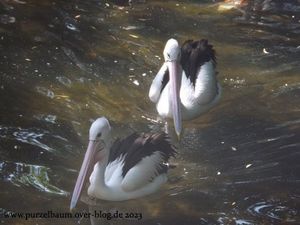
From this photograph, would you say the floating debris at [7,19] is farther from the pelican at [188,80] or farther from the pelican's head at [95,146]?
the pelican's head at [95,146]

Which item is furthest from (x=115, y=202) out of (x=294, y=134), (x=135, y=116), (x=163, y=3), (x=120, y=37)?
(x=163, y=3)

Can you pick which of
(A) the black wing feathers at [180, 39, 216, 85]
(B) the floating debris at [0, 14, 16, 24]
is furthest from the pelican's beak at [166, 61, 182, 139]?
Answer: (B) the floating debris at [0, 14, 16, 24]

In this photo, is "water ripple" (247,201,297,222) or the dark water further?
the dark water

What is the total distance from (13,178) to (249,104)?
9.36ft

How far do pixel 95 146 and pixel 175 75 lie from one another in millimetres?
1777

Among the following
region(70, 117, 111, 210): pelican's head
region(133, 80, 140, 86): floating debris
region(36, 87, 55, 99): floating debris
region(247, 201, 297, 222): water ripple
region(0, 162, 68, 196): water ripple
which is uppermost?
region(70, 117, 111, 210): pelican's head

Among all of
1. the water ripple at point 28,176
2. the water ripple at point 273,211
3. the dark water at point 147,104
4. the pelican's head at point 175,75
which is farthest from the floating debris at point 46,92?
the water ripple at point 273,211

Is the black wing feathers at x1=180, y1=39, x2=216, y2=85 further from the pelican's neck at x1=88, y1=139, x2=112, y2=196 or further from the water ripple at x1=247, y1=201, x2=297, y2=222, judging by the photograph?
the water ripple at x1=247, y1=201, x2=297, y2=222

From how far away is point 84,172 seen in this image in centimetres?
509

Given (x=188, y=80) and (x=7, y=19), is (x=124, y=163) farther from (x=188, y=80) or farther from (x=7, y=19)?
(x=7, y=19)

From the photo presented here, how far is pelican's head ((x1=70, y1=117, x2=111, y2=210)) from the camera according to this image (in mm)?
5094

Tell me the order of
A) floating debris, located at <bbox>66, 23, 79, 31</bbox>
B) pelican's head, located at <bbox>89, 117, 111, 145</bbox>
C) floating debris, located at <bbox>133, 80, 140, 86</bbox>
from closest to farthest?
pelican's head, located at <bbox>89, 117, 111, 145</bbox> → floating debris, located at <bbox>133, 80, 140, 86</bbox> → floating debris, located at <bbox>66, 23, 79, 31</bbox>

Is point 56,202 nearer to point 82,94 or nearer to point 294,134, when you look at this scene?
point 82,94

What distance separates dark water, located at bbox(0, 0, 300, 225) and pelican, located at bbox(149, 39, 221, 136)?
153mm
